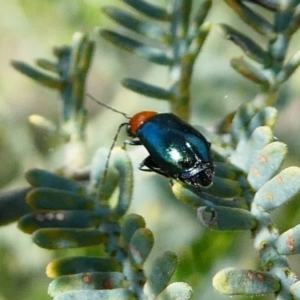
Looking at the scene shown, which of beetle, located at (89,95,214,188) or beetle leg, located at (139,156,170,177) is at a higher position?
beetle, located at (89,95,214,188)

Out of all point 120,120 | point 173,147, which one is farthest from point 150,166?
point 120,120

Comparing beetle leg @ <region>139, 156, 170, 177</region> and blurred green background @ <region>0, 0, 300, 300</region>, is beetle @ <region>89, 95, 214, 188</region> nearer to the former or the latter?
beetle leg @ <region>139, 156, 170, 177</region>

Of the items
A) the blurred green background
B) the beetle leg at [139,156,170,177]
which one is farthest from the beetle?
the blurred green background

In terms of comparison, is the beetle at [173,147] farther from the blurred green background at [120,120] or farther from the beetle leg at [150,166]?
the blurred green background at [120,120]

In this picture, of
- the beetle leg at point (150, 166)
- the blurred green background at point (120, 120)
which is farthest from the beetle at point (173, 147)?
the blurred green background at point (120, 120)

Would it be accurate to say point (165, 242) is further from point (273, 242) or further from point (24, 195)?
point (273, 242)
